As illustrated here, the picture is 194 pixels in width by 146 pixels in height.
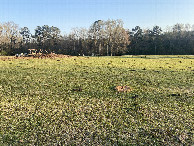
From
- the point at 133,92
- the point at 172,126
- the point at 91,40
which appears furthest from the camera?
the point at 91,40

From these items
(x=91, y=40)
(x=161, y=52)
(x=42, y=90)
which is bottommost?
(x=42, y=90)

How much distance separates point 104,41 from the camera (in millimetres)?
50375

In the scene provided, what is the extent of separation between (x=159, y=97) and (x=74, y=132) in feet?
7.02

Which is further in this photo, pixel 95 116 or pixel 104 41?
pixel 104 41

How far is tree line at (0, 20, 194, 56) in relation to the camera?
4716 centimetres

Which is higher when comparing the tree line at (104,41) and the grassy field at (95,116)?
the tree line at (104,41)

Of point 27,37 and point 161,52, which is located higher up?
point 27,37

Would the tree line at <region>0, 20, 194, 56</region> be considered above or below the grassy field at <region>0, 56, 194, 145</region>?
above

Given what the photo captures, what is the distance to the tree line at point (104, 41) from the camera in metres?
47.2

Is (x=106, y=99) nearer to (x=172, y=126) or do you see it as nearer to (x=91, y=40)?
(x=172, y=126)

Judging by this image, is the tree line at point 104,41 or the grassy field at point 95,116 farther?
the tree line at point 104,41

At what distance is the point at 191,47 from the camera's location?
184 ft

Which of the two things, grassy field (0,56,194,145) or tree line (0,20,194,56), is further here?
tree line (0,20,194,56)

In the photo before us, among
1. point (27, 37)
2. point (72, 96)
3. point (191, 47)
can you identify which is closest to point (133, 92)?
point (72, 96)
